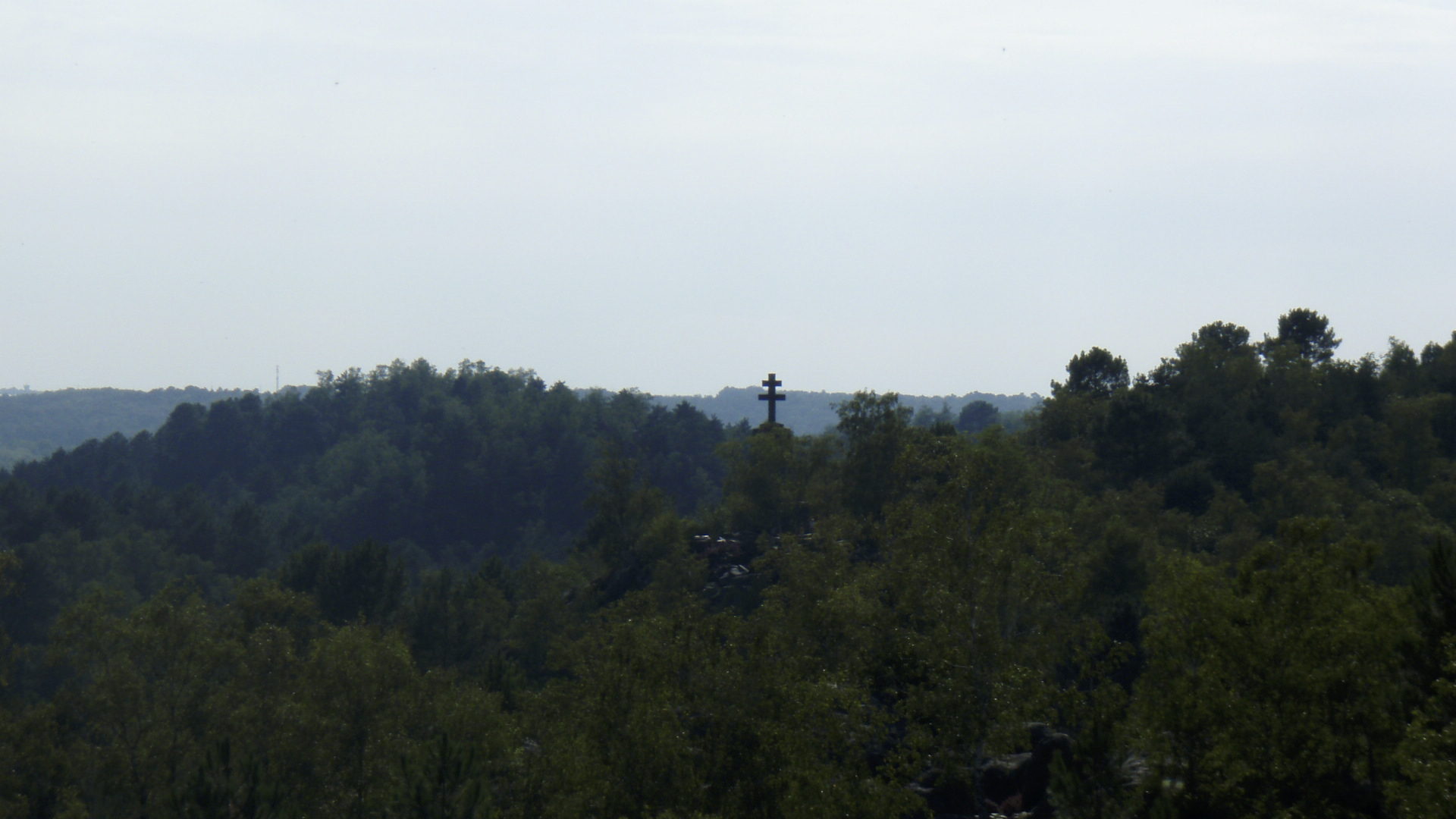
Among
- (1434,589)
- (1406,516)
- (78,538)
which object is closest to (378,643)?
(1434,589)

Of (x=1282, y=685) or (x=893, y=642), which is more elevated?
(x=1282, y=685)

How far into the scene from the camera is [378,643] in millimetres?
44938

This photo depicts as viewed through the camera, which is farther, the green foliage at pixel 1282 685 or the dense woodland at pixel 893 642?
the dense woodland at pixel 893 642

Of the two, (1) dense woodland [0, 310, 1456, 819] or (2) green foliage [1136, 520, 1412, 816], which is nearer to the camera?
(2) green foliage [1136, 520, 1412, 816]

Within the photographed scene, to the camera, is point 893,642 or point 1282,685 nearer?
point 1282,685

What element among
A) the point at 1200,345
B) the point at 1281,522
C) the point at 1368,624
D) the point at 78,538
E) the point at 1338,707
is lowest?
the point at 78,538

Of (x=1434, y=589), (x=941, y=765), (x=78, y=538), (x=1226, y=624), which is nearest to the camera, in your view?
(x=1434, y=589)

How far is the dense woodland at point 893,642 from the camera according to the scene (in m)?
20.7

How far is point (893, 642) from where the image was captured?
29.4 metres

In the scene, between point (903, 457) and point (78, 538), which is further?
point (78, 538)

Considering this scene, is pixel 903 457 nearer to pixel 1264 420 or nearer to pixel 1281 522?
pixel 1281 522

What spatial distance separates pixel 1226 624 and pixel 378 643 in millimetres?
33826

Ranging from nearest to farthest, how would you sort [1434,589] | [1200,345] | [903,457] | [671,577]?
[1434,589] < [903,457] < [671,577] < [1200,345]

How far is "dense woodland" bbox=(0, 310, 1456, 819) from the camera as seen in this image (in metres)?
20.7
